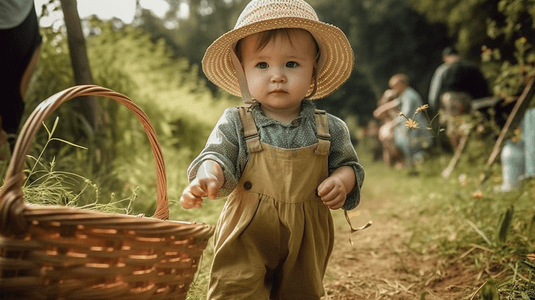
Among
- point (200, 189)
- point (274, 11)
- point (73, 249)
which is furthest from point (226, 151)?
point (73, 249)

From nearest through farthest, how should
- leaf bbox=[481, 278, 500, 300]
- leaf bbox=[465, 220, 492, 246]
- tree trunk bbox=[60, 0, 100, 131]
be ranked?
1. leaf bbox=[481, 278, 500, 300]
2. leaf bbox=[465, 220, 492, 246]
3. tree trunk bbox=[60, 0, 100, 131]

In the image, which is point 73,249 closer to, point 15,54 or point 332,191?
point 332,191

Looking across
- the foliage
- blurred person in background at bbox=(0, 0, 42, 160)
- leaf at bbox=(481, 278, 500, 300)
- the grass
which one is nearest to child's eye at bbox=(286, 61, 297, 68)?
the grass

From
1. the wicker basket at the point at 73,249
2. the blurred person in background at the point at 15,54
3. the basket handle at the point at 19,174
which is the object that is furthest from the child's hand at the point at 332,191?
the blurred person in background at the point at 15,54

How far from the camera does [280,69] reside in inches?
69.7

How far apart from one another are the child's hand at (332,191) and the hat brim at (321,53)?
0.46 m

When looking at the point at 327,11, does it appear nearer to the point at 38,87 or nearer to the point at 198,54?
the point at 198,54

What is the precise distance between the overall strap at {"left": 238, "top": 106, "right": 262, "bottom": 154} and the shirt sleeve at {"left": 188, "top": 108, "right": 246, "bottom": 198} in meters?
0.02

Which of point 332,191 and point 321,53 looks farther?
point 321,53

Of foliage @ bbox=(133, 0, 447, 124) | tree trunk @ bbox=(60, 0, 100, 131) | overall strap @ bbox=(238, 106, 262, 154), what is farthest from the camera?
foliage @ bbox=(133, 0, 447, 124)

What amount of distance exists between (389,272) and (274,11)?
1549 millimetres

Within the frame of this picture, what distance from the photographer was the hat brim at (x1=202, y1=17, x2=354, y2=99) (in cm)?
173

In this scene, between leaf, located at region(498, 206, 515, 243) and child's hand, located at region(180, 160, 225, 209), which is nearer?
child's hand, located at region(180, 160, 225, 209)

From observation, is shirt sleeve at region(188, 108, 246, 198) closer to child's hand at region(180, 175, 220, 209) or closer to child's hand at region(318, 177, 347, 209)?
child's hand at region(180, 175, 220, 209)
